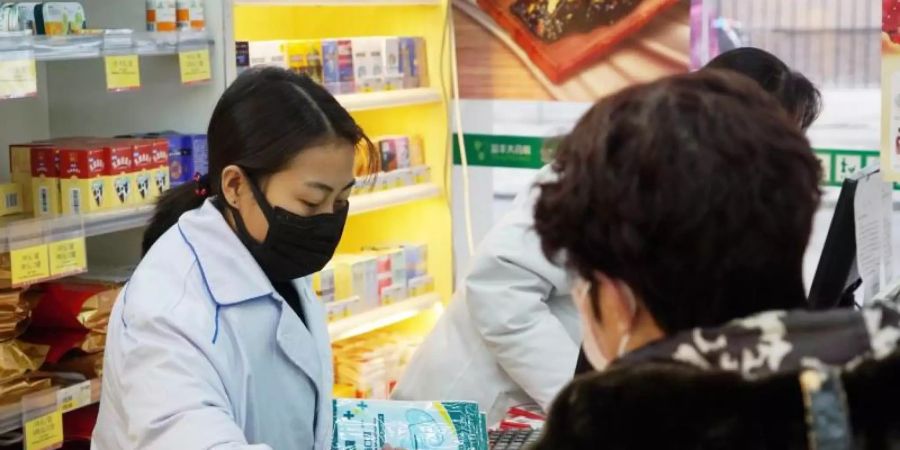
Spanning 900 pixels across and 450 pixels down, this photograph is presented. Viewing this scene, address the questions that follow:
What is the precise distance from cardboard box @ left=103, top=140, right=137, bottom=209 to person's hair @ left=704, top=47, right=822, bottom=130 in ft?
5.36

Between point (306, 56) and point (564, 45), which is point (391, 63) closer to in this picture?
point (306, 56)

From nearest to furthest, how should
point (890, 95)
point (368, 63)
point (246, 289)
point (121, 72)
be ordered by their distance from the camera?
point (246, 289) → point (890, 95) → point (121, 72) → point (368, 63)

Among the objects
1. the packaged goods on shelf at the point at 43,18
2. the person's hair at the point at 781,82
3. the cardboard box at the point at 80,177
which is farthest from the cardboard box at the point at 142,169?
the person's hair at the point at 781,82

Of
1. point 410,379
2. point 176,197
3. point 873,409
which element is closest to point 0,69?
point 176,197

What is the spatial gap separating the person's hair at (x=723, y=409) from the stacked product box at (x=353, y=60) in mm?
3362

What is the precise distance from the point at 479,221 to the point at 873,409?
4297 mm

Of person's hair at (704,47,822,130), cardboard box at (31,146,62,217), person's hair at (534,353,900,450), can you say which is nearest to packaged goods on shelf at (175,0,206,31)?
cardboard box at (31,146,62,217)

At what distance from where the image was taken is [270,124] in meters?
2.48

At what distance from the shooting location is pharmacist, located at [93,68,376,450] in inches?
90.6

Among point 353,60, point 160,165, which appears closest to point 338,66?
point 353,60

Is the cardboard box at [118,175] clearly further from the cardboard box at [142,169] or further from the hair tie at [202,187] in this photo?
the hair tie at [202,187]

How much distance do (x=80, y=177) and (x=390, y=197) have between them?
5.90 ft

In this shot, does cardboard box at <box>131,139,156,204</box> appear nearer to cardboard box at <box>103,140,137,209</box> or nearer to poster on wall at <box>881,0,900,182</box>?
cardboard box at <box>103,140,137,209</box>

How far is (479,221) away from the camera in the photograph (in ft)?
18.3
